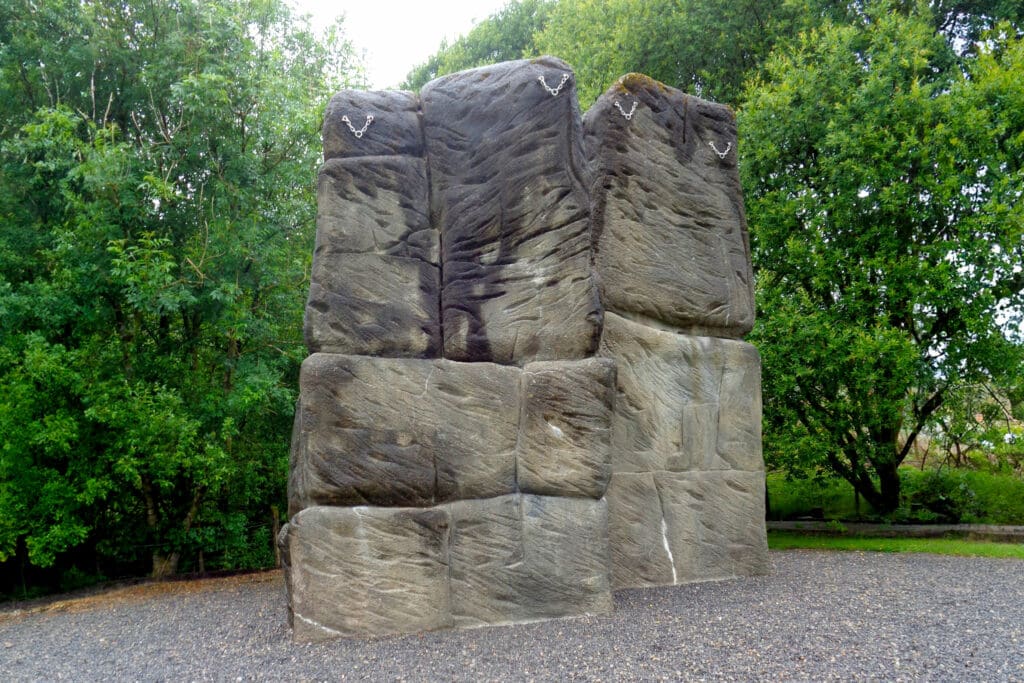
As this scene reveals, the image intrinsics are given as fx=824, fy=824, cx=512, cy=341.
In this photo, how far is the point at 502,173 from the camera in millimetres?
7445

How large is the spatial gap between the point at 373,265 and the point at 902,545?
29.8 ft

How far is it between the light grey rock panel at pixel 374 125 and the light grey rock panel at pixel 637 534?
385 centimetres

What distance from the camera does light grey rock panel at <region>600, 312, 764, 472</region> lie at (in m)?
8.58

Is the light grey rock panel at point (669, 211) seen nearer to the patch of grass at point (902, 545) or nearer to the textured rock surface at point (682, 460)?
the textured rock surface at point (682, 460)

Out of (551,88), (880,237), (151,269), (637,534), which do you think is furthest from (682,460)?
(151,269)

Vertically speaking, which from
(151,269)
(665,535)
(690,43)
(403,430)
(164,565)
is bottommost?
(164,565)

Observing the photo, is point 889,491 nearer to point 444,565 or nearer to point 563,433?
point 563,433

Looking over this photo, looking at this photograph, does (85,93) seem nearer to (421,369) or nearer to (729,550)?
(421,369)

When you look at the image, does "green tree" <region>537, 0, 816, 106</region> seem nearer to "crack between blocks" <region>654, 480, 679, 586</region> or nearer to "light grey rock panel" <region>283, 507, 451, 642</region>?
"crack between blocks" <region>654, 480, 679, 586</region>

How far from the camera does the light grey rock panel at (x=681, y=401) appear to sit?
8578 millimetres

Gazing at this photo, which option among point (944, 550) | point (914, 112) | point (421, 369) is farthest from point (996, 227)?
point (421, 369)

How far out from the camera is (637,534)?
330 inches

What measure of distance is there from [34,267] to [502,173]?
745cm

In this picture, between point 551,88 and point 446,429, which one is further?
point 551,88
